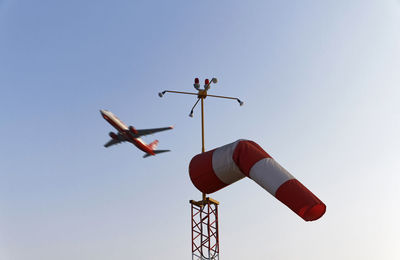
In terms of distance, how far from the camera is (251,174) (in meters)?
21.3

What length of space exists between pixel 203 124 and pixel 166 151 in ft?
16.8

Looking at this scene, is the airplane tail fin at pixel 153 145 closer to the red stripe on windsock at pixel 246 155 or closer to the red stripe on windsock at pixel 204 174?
the red stripe on windsock at pixel 204 174

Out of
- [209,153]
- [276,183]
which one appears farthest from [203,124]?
[276,183]

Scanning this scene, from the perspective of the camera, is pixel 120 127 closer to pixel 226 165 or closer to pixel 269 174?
pixel 226 165

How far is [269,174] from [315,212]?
262 cm

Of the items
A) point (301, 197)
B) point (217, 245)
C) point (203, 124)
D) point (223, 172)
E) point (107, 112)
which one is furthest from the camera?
point (203, 124)

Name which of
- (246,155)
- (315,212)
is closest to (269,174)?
(246,155)

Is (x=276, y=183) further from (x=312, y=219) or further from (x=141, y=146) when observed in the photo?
(x=141, y=146)

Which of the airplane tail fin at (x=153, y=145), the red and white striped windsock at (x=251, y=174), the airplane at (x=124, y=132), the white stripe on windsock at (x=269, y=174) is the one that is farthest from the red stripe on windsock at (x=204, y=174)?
the airplane at (x=124, y=132)

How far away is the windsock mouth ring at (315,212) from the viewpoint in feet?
63.1

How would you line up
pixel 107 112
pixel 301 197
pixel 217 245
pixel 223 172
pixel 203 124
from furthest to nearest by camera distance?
pixel 203 124
pixel 217 245
pixel 223 172
pixel 107 112
pixel 301 197

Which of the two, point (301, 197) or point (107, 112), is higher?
point (107, 112)

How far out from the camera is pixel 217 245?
24.6 m

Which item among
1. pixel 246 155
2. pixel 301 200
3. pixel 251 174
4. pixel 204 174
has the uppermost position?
pixel 246 155
